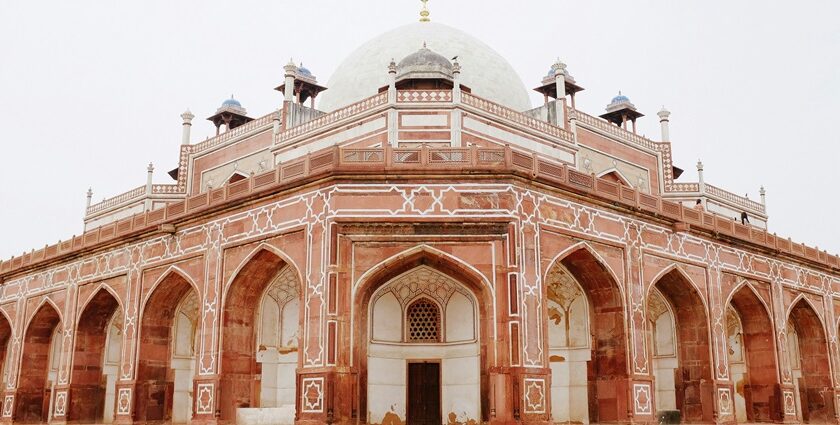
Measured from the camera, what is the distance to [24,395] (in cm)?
2430

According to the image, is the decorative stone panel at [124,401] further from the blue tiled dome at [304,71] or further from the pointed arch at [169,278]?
the blue tiled dome at [304,71]

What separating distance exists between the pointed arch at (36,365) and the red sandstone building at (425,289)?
0.06 metres

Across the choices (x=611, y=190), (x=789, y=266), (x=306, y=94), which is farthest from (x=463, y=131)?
(x=789, y=266)

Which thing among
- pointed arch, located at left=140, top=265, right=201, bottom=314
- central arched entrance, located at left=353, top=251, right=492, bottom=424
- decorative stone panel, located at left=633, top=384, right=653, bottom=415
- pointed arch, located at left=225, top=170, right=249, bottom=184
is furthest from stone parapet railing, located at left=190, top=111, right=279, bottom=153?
decorative stone panel, located at left=633, top=384, right=653, bottom=415

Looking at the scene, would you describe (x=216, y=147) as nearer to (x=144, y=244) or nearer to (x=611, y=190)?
(x=144, y=244)

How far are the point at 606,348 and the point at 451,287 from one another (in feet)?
11.7

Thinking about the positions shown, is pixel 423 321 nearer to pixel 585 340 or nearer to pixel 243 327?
pixel 585 340

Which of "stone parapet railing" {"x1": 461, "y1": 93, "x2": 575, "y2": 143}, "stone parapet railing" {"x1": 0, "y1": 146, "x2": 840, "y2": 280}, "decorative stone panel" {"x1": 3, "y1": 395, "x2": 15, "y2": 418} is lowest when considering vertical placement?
"decorative stone panel" {"x1": 3, "y1": 395, "x2": 15, "y2": 418}

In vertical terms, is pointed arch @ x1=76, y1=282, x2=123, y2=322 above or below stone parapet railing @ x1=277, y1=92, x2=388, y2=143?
below

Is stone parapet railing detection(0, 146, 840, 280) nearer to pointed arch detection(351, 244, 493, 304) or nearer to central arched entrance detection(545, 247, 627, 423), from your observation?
pointed arch detection(351, 244, 493, 304)

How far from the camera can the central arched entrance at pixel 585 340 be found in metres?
17.4

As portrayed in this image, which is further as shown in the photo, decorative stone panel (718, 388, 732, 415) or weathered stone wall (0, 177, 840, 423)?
decorative stone panel (718, 388, 732, 415)

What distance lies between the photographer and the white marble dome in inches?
986

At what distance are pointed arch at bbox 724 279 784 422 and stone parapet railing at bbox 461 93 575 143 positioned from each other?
606 cm
